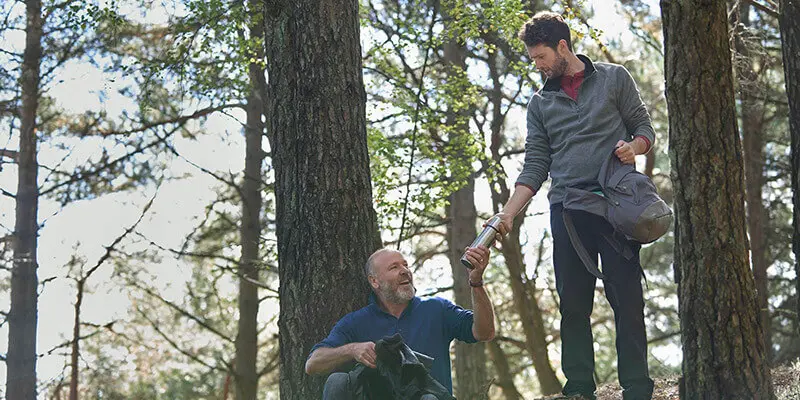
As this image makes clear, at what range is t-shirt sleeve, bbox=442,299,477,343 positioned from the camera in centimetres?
463

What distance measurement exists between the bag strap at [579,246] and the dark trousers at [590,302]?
0.03 metres

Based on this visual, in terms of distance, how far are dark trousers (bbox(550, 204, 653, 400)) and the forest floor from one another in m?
0.58

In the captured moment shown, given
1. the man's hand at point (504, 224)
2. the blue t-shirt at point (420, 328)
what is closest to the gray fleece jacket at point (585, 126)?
the man's hand at point (504, 224)

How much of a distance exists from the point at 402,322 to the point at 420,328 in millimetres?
95

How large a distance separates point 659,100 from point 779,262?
3.37 meters

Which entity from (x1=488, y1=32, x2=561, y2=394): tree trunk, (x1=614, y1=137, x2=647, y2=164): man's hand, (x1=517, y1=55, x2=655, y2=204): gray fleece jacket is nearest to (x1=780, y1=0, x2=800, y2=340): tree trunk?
(x1=517, y1=55, x2=655, y2=204): gray fleece jacket

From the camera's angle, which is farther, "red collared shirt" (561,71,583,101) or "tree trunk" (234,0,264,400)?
"tree trunk" (234,0,264,400)

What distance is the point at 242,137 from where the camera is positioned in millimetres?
15086

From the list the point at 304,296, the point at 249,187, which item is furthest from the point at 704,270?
the point at 249,187

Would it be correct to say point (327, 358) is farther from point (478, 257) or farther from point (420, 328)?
point (478, 257)

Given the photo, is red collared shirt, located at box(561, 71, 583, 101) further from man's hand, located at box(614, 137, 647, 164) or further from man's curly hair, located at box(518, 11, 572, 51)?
man's hand, located at box(614, 137, 647, 164)

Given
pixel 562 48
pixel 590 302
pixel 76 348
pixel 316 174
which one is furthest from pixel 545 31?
A: pixel 76 348

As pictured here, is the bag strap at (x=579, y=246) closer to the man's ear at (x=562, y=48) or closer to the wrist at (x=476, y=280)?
the wrist at (x=476, y=280)

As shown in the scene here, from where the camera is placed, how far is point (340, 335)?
181 inches
